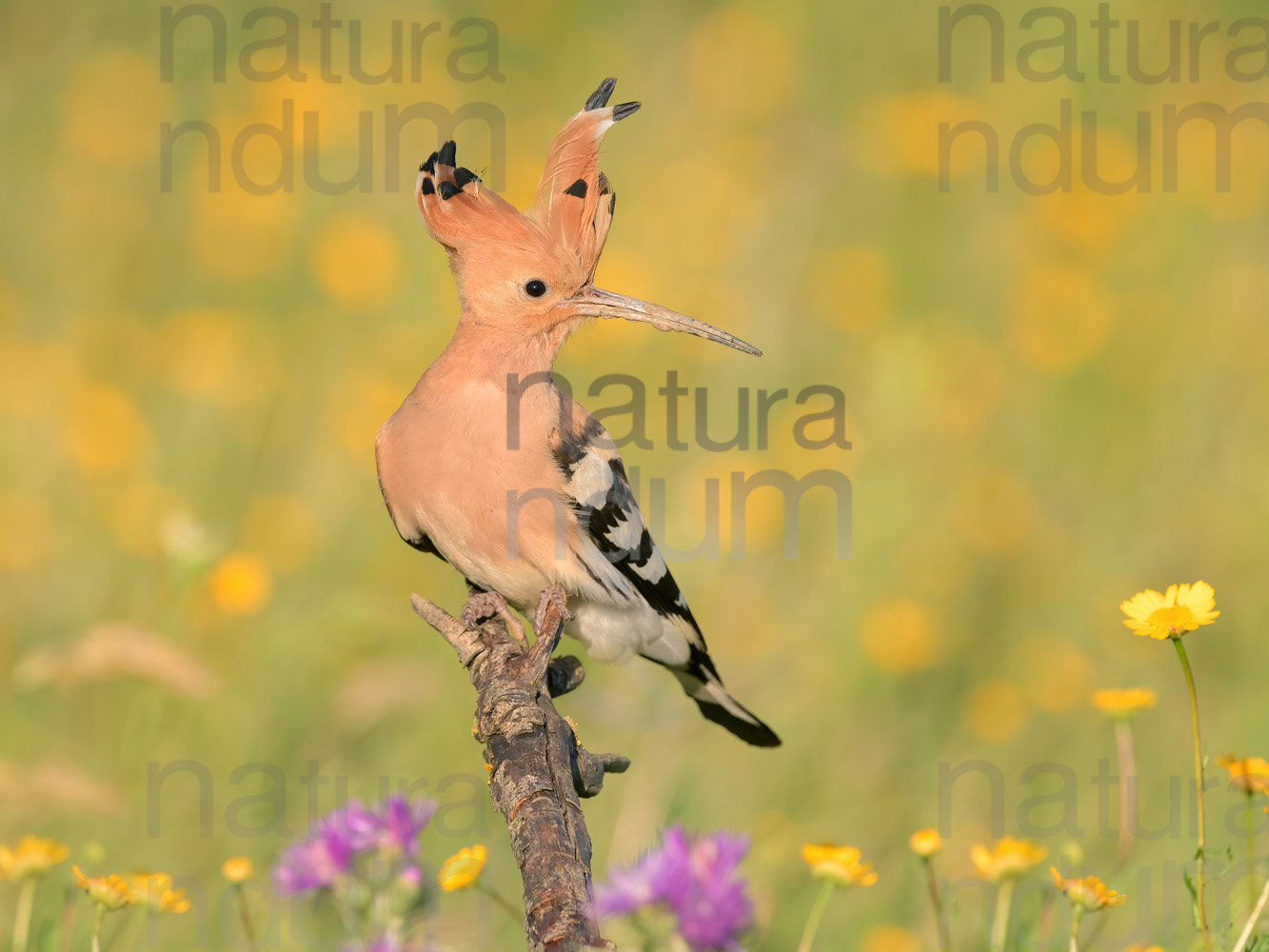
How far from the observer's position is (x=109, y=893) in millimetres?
1751

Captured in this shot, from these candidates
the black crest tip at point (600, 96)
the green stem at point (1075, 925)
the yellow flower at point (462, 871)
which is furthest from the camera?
the black crest tip at point (600, 96)

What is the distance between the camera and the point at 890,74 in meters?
7.25

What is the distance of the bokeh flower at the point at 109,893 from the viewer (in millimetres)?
1744

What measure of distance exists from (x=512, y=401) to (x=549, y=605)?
1.42 feet

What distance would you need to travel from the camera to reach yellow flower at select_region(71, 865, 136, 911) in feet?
5.72

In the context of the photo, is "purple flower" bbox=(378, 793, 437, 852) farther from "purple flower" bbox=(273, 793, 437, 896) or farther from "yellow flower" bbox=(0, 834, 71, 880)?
"yellow flower" bbox=(0, 834, 71, 880)

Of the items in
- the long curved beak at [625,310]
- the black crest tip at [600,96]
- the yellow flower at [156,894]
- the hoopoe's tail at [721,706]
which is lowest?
the yellow flower at [156,894]

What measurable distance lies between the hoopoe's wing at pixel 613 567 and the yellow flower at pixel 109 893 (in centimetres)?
112

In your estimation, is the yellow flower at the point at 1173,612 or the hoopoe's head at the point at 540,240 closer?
the yellow flower at the point at 1173,612

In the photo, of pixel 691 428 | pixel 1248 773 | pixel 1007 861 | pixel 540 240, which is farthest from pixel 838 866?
pixel 691 428

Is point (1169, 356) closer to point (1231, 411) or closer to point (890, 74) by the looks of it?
point (1231, 411)

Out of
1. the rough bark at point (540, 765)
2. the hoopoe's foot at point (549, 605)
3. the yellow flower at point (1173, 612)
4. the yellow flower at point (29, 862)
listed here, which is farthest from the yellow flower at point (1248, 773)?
the yellow flower at point (29, 862)

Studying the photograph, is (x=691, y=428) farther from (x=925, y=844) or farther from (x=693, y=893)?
(x=693, y=893)

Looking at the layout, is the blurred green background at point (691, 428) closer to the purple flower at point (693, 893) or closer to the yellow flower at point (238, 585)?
the yellow flower at point (238, 585)
